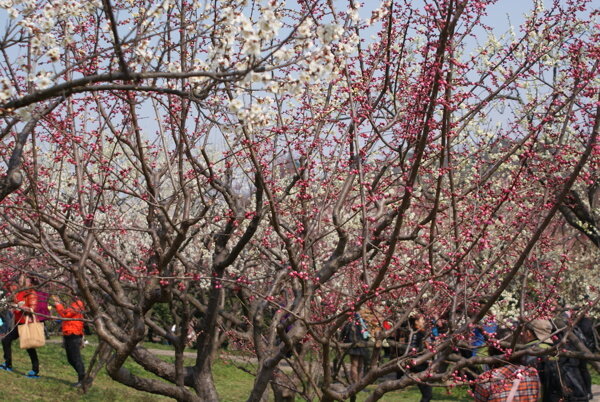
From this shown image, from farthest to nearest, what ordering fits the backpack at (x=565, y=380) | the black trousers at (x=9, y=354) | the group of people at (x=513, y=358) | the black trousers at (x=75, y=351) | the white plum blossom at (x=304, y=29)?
the black trousers at (x=9, y=354) < the black trousers at (x=75, y=351) < the backpack at (x=565, y=380) < the group of people at (x=513, y=358) < the white plum blossom at (x=304, y=29)

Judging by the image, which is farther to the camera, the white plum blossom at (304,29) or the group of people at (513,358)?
the group of people at (513,358)

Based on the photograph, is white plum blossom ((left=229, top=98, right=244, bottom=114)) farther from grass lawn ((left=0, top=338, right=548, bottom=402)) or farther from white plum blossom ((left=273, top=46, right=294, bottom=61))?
grass lawn ((left=0, top=338, right=548, bottom=402))

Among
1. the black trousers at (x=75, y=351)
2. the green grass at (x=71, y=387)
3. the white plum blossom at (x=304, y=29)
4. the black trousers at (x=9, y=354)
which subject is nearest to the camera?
the white plum blossom at (x=304, y=29)

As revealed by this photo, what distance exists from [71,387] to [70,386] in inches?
3.5

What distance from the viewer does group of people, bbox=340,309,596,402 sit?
438 cm

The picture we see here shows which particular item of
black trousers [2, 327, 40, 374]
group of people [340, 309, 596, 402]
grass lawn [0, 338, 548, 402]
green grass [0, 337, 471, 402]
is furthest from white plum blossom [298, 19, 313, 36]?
black trousers [2, 327, 40, 374]

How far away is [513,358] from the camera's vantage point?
4.23m

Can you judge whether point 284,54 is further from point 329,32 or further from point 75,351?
point 75,351

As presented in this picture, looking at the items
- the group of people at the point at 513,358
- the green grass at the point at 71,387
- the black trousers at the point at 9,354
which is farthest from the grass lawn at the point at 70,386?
the group of people at the point at 513,358

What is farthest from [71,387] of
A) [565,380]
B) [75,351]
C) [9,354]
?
[565,380]

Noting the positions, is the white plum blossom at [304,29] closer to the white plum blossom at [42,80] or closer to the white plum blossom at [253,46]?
the white plum blossom at [253,46]

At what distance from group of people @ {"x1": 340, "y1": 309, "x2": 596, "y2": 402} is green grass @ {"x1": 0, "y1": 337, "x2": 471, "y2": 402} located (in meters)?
3.15

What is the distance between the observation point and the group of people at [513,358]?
4375 mm

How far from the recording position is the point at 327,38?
3.33 m
